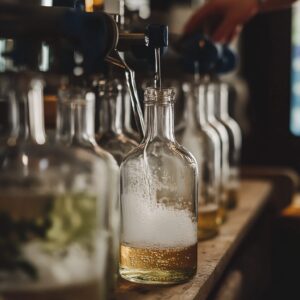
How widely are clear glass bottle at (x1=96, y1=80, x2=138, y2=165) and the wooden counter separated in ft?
0.67

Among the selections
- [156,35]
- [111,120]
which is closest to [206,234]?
[111,120]

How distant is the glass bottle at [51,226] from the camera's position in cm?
64

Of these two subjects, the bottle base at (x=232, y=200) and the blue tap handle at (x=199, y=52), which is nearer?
the blue tap handle at (x=199, y=52)

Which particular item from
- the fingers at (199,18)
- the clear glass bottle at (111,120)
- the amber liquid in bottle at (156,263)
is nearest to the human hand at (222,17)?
the fingers at (199,18)

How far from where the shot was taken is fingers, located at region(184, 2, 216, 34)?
1.50 m

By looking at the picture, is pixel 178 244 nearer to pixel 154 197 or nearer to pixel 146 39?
pixel 154 197

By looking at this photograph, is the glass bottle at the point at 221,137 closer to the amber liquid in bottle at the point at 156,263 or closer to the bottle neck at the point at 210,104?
the bottle neck at the point at 210,104

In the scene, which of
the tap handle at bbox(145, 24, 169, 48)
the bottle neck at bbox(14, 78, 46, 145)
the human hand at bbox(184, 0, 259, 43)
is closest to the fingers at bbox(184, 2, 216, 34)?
the human hand at bbox(184, 0, 259, 43)

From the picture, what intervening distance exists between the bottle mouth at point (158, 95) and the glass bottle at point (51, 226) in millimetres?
278

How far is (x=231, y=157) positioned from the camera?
1.79 m

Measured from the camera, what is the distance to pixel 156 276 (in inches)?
36.9

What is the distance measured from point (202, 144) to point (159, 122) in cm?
45

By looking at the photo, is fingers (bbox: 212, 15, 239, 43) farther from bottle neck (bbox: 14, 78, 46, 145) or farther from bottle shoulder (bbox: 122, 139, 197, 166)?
bottle neck (bbox: 14, 78, 46, 145)

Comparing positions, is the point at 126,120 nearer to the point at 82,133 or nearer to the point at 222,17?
the point at 82,133
